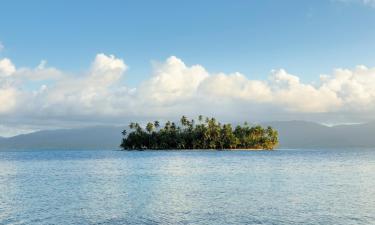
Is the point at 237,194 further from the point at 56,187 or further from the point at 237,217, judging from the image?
the point at 56,187

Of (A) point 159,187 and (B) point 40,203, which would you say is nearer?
(B) point 40,203

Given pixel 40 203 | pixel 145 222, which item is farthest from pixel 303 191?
pixel 40 203

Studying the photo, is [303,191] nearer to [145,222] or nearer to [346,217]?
[346,217]

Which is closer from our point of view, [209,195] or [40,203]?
[40,203]

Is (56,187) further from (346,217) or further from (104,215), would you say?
(346,217)

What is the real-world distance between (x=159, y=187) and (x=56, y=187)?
57.4 feet

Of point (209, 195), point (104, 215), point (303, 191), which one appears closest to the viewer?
point (104, 215)

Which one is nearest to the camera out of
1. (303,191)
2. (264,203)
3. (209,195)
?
(264,203)

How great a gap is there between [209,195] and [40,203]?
21.8 metres

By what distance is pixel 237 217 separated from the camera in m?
45.9

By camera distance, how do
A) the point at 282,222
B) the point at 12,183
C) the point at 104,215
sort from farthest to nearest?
the point at 12,183
the point at 104,215
the point at 282,222

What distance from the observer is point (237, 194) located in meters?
63.5

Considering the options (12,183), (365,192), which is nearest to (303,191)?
(365,192)

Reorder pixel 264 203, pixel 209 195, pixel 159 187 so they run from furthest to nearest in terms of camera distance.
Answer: pixel 159 187 < pixel 209 195 < pixel 264 203
